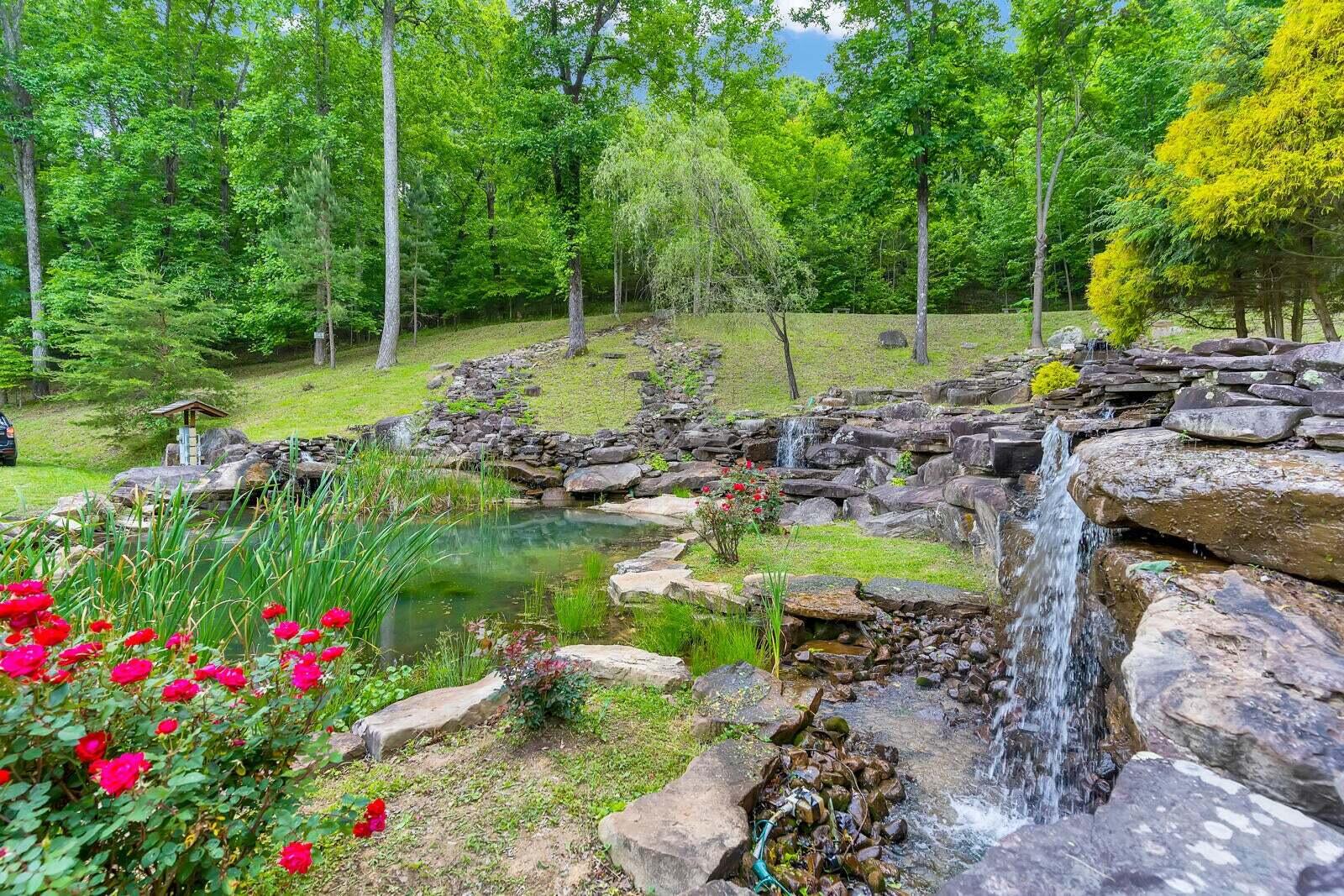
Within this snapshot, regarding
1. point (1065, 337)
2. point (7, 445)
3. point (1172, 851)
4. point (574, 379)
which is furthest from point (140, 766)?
point (1065, 337)

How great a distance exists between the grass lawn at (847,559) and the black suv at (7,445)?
469 inches

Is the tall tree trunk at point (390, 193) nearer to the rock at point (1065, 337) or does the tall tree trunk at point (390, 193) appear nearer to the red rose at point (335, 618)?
the red rose at point (335, 618)

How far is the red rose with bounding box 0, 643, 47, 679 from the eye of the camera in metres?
1.04

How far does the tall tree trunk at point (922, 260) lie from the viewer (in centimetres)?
1309

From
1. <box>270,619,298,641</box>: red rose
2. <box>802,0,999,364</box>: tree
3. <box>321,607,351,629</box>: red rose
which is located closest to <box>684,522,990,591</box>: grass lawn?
<box>321,607,351,629</box>: red rose

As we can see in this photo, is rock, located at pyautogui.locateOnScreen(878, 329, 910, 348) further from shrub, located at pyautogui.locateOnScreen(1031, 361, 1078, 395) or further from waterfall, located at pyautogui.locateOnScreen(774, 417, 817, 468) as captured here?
shrub, located at pyautogui.locateOnScreen(1031, 361, 1078, 395)

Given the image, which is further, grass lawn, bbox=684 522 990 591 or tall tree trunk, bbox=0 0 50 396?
tall tree trunk, bbox=0 0 50 396

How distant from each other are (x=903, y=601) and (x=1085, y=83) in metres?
15.9

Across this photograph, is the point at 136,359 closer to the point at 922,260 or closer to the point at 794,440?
the point at 794,440

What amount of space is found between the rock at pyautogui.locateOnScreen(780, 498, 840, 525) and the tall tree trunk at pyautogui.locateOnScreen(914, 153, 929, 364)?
305 inches

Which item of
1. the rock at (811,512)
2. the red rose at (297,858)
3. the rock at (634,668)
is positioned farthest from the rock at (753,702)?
the rock at (811,512)

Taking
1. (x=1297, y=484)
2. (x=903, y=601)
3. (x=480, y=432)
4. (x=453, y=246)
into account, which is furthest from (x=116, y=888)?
(x=453, y=246)

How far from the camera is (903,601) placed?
162 inches

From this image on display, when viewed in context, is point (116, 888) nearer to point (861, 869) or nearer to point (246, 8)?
point (861, 869)
